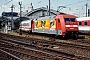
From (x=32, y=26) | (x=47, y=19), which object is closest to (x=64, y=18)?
(x=47, y=19)

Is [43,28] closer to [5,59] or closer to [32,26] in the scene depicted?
[32,26]

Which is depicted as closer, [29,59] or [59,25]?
[29,59]

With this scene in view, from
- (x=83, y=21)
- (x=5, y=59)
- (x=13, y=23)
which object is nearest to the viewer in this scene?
(x=5, y=59)

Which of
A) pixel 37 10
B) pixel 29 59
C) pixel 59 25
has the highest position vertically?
pixel 37 10

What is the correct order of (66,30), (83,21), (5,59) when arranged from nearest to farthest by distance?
1. (5,59)
2. (66,30)
3. (83,21)

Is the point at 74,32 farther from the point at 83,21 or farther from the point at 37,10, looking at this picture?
the point at 37,10

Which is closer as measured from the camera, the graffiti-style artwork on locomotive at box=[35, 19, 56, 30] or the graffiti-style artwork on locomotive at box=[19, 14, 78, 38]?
the graffiti-style artwork on locomotive at box=[19, 14, 78, 38]

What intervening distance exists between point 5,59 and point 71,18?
14.1 meters

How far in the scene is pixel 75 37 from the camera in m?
24.2

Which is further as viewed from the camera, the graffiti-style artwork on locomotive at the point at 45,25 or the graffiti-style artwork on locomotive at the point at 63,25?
the graffiti-style artwork on locomotive at the point at 45,25

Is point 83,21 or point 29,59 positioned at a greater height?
point 83,21

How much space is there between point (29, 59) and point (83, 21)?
65.8ft

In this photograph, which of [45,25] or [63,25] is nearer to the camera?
[63,25]

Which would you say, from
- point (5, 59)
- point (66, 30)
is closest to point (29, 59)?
point (5, 59)
